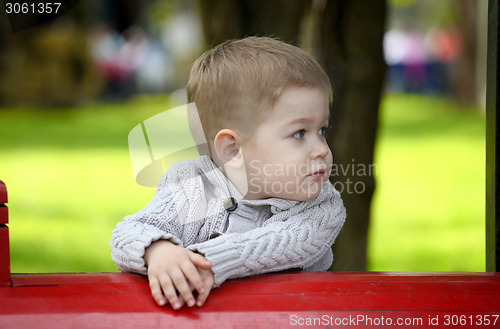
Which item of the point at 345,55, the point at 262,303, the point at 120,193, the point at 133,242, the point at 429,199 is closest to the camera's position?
the point at 262,303

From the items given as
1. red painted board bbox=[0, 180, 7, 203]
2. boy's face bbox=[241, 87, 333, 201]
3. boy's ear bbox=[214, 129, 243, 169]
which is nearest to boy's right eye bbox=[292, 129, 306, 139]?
boy's face bbox=[241, 87, 333, 201]

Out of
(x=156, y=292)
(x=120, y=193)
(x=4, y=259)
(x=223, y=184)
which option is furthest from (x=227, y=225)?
(x=120, y=193)

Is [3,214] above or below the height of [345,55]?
below

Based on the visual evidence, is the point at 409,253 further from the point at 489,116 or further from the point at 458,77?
the point at 458,77

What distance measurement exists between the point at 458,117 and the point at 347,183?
11.9m

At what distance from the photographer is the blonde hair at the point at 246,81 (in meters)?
1.78

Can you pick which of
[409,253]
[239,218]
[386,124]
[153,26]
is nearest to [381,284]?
[239,218]

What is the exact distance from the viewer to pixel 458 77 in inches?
662

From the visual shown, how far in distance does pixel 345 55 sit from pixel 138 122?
1174 mm

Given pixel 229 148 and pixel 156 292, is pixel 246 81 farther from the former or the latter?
pixel 156 292

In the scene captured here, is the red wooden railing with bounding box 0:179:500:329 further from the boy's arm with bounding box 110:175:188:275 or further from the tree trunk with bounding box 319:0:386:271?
the tree trunk with bounding box 319:0:386:271

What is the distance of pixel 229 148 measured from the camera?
1.87m

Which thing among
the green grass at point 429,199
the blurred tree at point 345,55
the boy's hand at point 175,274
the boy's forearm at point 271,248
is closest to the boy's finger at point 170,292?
the boy's hand at point 175,274

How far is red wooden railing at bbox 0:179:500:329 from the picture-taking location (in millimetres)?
1418
